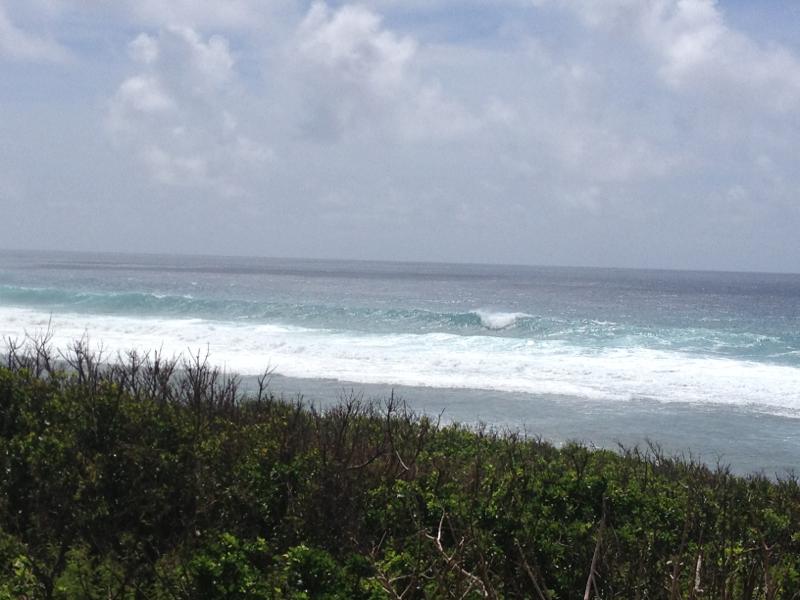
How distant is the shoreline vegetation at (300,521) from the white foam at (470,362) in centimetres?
1549

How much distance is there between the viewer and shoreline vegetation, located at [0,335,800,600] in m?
5.14

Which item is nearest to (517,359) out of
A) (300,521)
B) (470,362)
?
(470,362)

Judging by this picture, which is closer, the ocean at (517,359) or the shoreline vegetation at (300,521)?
the shoreline vegetation at (300,521)

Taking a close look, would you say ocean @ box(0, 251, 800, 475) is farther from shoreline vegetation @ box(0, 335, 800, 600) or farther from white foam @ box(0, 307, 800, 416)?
shoreline vegetation @ box(0, 335, 800, 600)

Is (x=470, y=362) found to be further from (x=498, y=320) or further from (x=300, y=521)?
(x=300, y=521)

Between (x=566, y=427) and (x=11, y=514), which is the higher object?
(x=11, y=514)

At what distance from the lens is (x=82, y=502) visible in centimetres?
602

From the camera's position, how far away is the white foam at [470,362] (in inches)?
941

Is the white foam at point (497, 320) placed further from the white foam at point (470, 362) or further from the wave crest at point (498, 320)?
the white foam at point (470, 362)

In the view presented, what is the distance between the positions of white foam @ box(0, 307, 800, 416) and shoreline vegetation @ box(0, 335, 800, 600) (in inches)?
610

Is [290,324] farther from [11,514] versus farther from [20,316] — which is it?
[11,514]

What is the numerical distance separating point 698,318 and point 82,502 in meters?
53.5

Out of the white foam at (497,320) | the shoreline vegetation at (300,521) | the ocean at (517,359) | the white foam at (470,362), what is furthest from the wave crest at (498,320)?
the shoreline vegetation at (300,521)

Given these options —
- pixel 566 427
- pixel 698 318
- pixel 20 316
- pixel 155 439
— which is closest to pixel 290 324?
pixel 20 316
